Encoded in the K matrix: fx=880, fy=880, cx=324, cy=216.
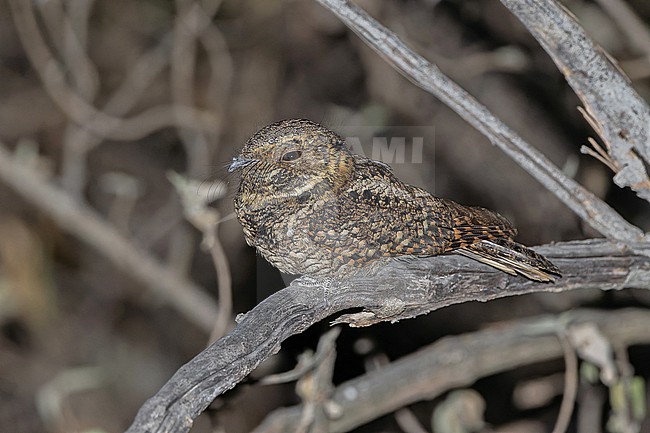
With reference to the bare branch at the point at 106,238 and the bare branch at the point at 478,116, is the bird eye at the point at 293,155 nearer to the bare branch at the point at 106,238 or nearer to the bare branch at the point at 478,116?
the bare branch at the point at 478,116

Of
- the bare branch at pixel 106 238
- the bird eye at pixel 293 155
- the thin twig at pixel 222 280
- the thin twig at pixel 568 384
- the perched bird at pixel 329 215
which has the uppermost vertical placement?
the bare branch at pixel 106 238

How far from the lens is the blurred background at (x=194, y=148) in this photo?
343 cm

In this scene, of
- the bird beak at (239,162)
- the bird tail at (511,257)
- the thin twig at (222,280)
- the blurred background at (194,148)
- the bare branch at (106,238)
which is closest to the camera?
the bird beak at (239,162)

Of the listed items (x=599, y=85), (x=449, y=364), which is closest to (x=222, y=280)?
(x=449, y=364)

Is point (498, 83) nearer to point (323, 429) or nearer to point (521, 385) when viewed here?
point (521, 385)

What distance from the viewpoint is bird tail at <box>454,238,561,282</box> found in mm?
1766

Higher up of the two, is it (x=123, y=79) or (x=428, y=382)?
(x=123, y=79)

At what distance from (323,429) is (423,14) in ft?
7.00

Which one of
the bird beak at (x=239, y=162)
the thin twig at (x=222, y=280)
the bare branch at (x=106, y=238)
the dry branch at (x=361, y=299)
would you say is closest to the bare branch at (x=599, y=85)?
the dry branch at (x=361, y=299)

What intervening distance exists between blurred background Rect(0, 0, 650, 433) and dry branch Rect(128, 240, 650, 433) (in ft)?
3.31

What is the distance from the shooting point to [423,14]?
384 centimetres

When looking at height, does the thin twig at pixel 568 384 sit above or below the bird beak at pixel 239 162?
below

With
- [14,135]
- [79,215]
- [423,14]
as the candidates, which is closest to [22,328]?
[14,135]

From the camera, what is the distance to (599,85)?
5.93 ft
